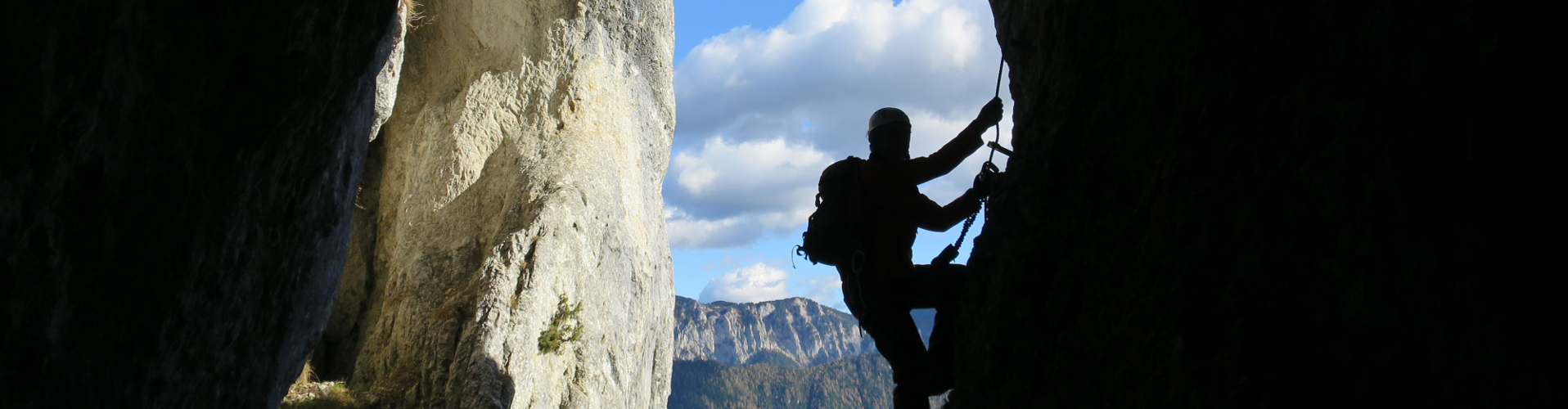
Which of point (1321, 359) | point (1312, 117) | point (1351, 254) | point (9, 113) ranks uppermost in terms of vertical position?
point (9, 113)

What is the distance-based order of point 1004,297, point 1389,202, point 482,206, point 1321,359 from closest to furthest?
point 1389,202 → point 1321,359 → point 1004,297 → point 482,206

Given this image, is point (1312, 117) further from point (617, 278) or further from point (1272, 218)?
point (617, 278)

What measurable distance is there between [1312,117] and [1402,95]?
311 millimetres

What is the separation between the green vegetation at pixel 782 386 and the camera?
6535 inches

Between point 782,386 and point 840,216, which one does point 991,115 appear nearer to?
point 840,216

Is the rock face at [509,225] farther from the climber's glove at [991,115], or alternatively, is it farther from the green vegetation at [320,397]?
A: the climber's glove at [991,115]

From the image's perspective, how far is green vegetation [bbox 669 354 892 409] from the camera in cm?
16600

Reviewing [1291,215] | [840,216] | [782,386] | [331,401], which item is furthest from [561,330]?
[782,386]

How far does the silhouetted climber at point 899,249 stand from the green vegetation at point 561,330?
18.7 feet

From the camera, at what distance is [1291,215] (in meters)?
2.35

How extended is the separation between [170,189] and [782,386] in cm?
18521

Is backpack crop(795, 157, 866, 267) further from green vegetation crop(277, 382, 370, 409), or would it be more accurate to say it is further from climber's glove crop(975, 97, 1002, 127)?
green vegetation crop(277, 382, 370, 409)

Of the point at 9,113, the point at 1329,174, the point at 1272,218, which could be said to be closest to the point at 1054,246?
the point at 1272,218

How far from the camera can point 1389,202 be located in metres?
1.99
